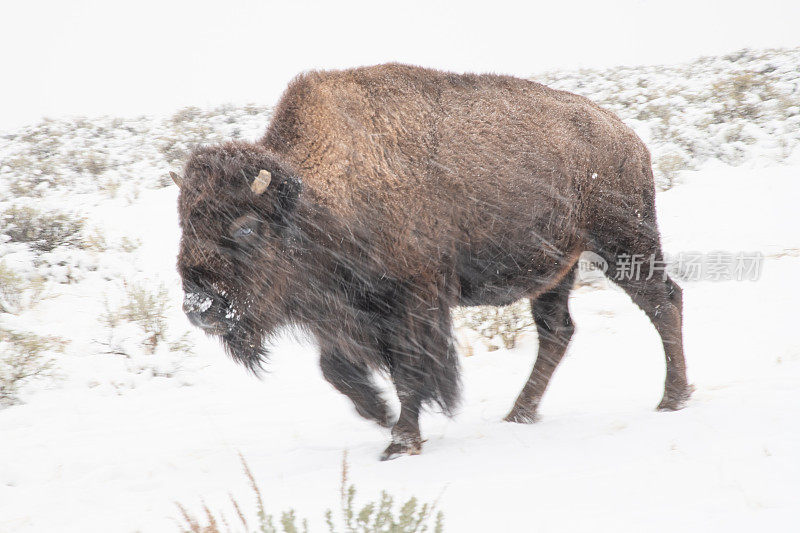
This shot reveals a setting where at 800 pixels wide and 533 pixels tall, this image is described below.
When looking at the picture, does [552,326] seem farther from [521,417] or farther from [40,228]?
[40,228]

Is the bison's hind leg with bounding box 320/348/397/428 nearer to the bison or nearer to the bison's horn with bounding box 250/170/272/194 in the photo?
the bison

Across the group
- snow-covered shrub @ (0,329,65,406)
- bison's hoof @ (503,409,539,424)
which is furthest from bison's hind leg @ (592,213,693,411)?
snow-covered shrub @ (0,329,65,406)

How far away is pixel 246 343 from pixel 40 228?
5.33 m

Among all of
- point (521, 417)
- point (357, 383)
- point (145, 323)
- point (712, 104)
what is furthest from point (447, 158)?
point (712, 104)

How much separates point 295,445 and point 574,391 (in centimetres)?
206

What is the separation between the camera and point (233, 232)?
8.23 feet

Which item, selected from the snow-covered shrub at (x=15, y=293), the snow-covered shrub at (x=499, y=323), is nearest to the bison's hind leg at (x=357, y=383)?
the snow-covered shrub at (x=499, y=323)

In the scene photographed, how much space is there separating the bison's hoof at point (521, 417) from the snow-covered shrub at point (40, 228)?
5.61m

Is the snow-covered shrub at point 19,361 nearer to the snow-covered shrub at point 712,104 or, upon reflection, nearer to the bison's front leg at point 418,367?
the bison's front leg at point 418,367

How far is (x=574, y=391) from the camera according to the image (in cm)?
413

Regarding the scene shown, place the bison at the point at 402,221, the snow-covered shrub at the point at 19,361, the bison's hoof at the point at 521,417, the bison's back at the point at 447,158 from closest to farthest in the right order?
the bison at the point at 402,221 → the bison's back at the point at 447,158 → the bison's hoof at the point at 521,417 → the snow-covered shrub at the point at 19,361

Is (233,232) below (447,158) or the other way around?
below

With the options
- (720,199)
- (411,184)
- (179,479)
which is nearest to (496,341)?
(411,184)

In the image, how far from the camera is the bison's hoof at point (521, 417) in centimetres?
340
